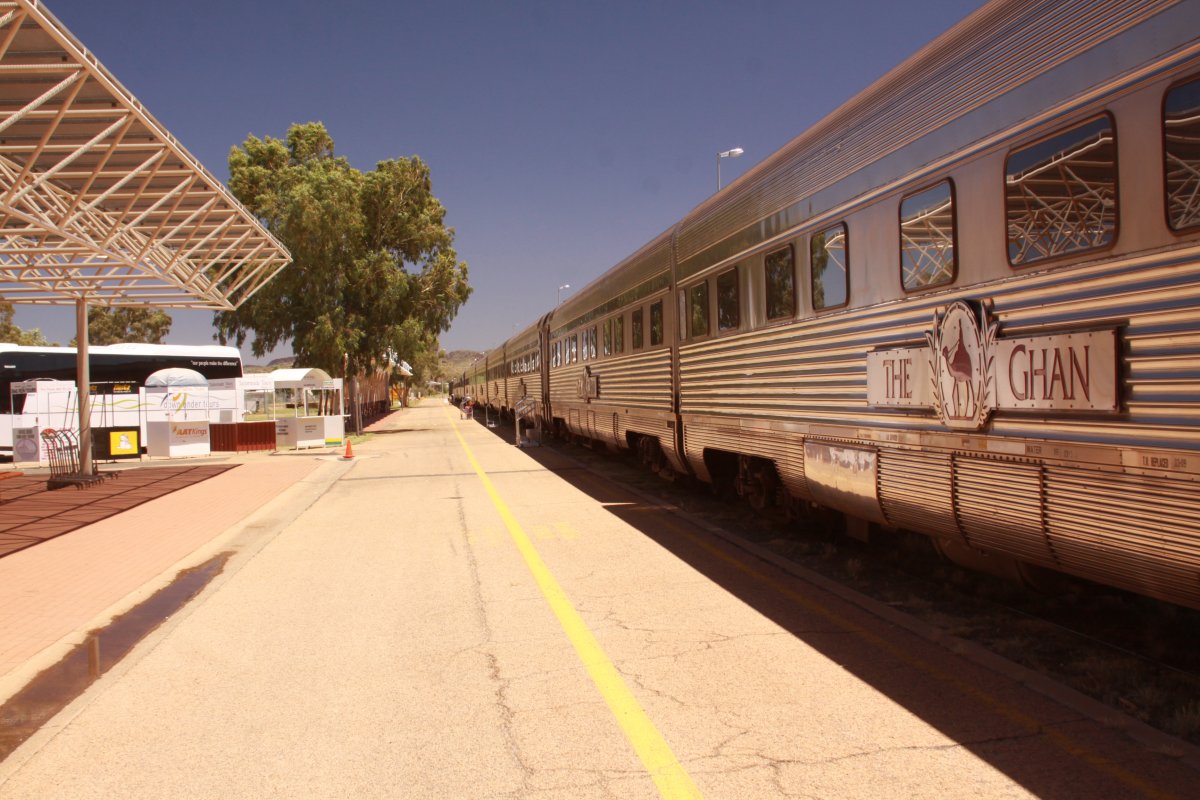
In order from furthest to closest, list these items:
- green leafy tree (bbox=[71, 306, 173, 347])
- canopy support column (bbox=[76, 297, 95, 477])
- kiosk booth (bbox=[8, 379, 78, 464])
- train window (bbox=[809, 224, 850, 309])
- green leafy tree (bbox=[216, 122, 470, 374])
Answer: green leafy tree (bbox=[71, 306, 173, 347]) < green leafy tree (bbox=[216, 122, 470, 374]) < kiosk booth (bbox=[8, 379, 78, 464]) < canopy support column (bbox=[76, 297, 95, 477]) < train window (bbox=[809, 224, 850, 309])

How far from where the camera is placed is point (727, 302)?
893cm

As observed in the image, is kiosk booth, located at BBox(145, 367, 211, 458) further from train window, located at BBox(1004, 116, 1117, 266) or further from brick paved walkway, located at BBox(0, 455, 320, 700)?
train window, located at BBox(1004, 116, 1117, 266)

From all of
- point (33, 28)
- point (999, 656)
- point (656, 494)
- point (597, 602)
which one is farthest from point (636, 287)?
point (999, 656)

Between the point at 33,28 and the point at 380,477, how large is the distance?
33.7 ft

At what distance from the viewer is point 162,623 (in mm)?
6555

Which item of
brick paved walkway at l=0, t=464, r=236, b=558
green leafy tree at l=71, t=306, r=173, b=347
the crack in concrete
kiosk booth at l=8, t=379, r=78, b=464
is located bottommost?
the crack in concrete

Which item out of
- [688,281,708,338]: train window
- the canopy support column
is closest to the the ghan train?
[688,281,708,338]: train window

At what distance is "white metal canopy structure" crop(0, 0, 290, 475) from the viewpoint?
30.1 feet

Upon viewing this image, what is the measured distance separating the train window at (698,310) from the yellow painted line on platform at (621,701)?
340cm

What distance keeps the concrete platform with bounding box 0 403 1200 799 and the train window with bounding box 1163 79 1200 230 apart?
2.27 m

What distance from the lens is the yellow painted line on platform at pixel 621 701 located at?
3.63 m

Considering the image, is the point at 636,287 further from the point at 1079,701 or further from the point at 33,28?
the point at 1079,701

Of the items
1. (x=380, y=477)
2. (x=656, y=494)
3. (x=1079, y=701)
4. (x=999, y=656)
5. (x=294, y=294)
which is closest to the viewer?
(x=1079, y=701)

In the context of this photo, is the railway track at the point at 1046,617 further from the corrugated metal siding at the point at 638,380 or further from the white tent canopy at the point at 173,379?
the white tent canopy at the point at 173,379
